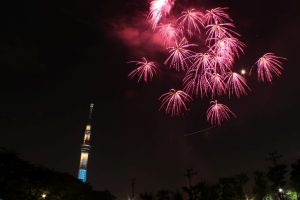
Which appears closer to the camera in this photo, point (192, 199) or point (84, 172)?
point (192, 199)

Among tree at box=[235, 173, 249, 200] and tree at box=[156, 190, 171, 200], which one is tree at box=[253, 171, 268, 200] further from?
tree at box=[156, 190, 171, 200]

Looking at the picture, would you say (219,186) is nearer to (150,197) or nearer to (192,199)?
(192,199)

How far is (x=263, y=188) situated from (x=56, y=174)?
3204cm

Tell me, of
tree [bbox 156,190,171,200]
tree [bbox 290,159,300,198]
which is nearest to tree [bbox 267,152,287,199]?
tree [bbox 290,159,300,198]

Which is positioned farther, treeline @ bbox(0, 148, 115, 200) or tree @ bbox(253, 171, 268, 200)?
tree @ bbox(253, 171, 268, 200)

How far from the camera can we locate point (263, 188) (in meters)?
52.7

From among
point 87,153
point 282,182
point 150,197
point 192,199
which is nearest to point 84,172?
point 87,153

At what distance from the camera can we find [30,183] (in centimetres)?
3862

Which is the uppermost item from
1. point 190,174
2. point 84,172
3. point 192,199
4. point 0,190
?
point 84,172

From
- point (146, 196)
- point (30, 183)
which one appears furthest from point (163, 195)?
point (30, 183)

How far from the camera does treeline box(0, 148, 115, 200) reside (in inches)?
1367

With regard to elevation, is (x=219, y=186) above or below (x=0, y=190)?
above

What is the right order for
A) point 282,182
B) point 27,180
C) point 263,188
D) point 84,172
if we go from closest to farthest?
point 27,180, point 282,182, point 263,188, point 84,172

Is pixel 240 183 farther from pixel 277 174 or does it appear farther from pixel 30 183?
pixel 30 183
